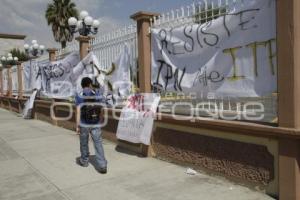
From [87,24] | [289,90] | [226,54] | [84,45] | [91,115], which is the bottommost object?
[91,115]

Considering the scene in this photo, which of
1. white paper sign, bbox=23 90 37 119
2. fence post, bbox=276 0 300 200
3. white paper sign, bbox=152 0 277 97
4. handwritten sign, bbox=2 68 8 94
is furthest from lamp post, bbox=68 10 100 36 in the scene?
fence post, bbox=276 0 300 200

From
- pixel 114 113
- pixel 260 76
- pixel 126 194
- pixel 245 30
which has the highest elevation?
pixel 245 30

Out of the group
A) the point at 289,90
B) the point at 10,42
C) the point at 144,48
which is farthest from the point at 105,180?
the point at 10,42

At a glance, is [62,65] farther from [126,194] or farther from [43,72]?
[126,194]

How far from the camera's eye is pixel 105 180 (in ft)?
19.6

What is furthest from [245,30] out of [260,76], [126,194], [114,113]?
[114,113]

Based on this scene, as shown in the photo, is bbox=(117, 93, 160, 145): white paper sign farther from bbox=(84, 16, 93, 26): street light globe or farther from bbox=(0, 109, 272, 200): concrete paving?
bbox=(84, 16, 93, 26): street light globe

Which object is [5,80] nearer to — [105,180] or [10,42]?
[105,180]

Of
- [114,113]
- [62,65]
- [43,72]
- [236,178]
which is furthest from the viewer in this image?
[43,72]

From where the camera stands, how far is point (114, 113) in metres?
8.88

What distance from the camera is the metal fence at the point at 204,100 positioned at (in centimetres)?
509

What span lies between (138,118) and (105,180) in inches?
75.9

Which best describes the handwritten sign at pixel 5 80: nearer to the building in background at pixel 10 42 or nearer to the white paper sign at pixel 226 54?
the white paper sign at pixel 226 54

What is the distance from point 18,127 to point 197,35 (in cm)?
922
